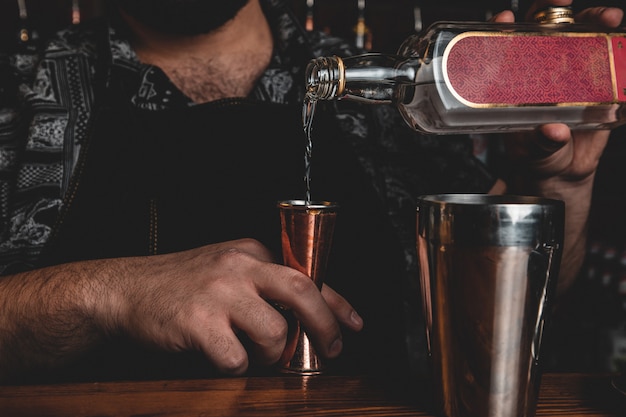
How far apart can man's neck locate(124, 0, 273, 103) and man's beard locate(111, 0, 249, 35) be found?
0.11 ft

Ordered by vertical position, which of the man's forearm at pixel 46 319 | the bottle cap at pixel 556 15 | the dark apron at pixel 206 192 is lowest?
the man's forearm at pixel 46 319

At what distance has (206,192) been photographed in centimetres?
132

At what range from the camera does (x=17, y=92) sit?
142 centimetres

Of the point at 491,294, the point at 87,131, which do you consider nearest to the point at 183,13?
the point at 87,131

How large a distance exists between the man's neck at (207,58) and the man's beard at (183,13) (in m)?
0.03

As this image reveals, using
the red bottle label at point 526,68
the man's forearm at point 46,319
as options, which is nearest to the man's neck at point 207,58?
the man's forearm at point 46,319

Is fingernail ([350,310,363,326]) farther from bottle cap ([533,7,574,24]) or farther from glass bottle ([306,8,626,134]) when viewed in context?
bottle cap ([533,7,574,24])

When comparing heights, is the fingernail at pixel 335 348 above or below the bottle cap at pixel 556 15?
below

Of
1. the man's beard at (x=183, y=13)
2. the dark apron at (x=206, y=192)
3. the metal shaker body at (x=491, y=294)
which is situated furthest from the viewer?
the man's beard at (x=183, y=13)

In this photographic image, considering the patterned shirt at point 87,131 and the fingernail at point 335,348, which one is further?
the patterned shirt at point 87,131

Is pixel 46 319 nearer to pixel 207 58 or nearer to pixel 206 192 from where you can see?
pixel 206 192

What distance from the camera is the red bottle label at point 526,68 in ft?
2.45

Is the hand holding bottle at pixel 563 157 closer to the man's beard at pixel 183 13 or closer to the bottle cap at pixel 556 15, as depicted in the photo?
the bottle cap at pixel 556 15

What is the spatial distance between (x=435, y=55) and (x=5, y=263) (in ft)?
3.21
